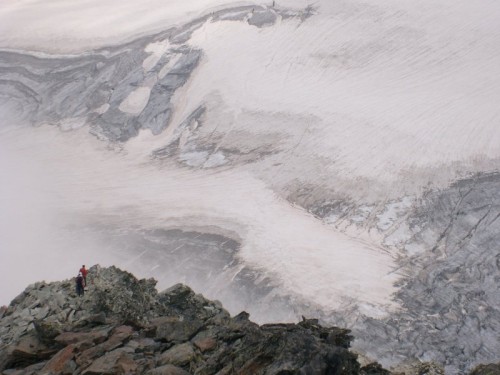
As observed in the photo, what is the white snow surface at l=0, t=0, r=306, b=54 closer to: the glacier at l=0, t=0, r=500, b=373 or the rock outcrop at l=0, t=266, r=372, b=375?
the glacier at l=0, t=0, r=500, b=373

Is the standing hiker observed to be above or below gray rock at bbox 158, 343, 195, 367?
below

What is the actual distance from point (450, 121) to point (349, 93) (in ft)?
22.1

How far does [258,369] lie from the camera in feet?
36.3

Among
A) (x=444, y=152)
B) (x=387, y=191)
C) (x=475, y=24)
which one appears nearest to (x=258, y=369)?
(x=387, y=191)

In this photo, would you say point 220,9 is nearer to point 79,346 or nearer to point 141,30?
point 141,30

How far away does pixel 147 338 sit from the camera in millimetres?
13055

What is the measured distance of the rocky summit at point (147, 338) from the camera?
11.4 meters

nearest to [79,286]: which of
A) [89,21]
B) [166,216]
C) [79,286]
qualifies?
[79,286]

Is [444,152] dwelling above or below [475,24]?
below

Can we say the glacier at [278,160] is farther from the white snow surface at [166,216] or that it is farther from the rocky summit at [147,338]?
the rocky summit at [147,338]

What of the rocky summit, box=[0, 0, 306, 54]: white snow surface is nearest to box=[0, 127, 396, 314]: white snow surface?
the rocky summit

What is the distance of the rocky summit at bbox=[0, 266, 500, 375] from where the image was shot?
37.4 ft

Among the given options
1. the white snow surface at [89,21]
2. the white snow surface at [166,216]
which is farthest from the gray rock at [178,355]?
the white snow surface at [89,21]

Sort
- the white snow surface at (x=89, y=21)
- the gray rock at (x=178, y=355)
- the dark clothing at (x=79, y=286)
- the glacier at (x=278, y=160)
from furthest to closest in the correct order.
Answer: the white snow surface at (x=89, y=21)
the glacier at (x=278, y=160)
the dark clothing at (x=79, y=286)
the gray rock at (x=178, y=355)
